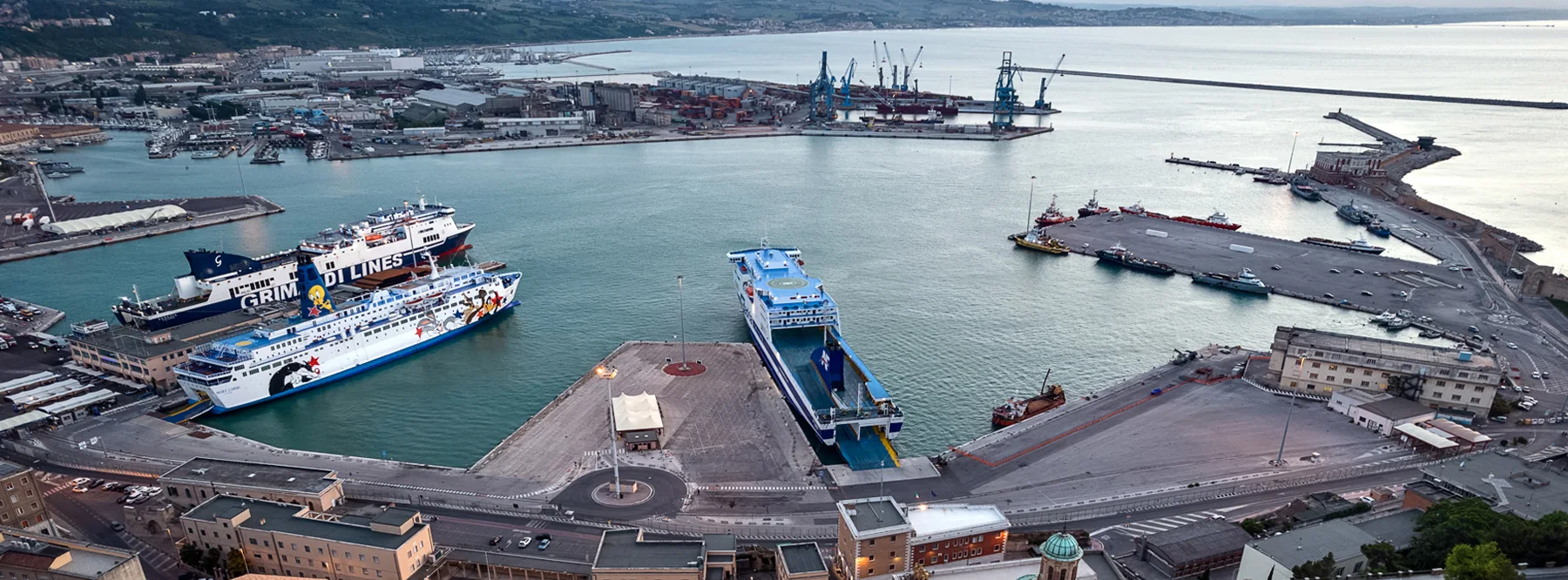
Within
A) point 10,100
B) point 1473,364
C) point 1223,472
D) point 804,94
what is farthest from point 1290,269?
point 10,100

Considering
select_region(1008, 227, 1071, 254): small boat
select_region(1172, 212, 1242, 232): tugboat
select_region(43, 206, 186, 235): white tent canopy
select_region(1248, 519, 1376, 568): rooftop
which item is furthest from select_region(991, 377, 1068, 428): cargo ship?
select_region(43, 206, 186, 235): white tent canopy

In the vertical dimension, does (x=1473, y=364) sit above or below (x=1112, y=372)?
above

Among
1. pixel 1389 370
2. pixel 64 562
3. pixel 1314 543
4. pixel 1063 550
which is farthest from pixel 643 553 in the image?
pixel 1389 370

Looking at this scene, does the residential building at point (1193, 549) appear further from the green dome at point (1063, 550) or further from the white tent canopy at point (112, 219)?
the white tent canopy at point (112, 219)

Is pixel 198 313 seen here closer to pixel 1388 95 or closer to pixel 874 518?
pixel 874 518

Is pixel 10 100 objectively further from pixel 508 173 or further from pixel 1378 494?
pixel 1378 494

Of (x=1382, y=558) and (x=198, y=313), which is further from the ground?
(x=1382, y=558)

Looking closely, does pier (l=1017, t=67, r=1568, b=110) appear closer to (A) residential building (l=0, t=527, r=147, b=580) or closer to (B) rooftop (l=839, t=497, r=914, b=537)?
(B) rooftop (l=839, t=497, r=914, b=537)
